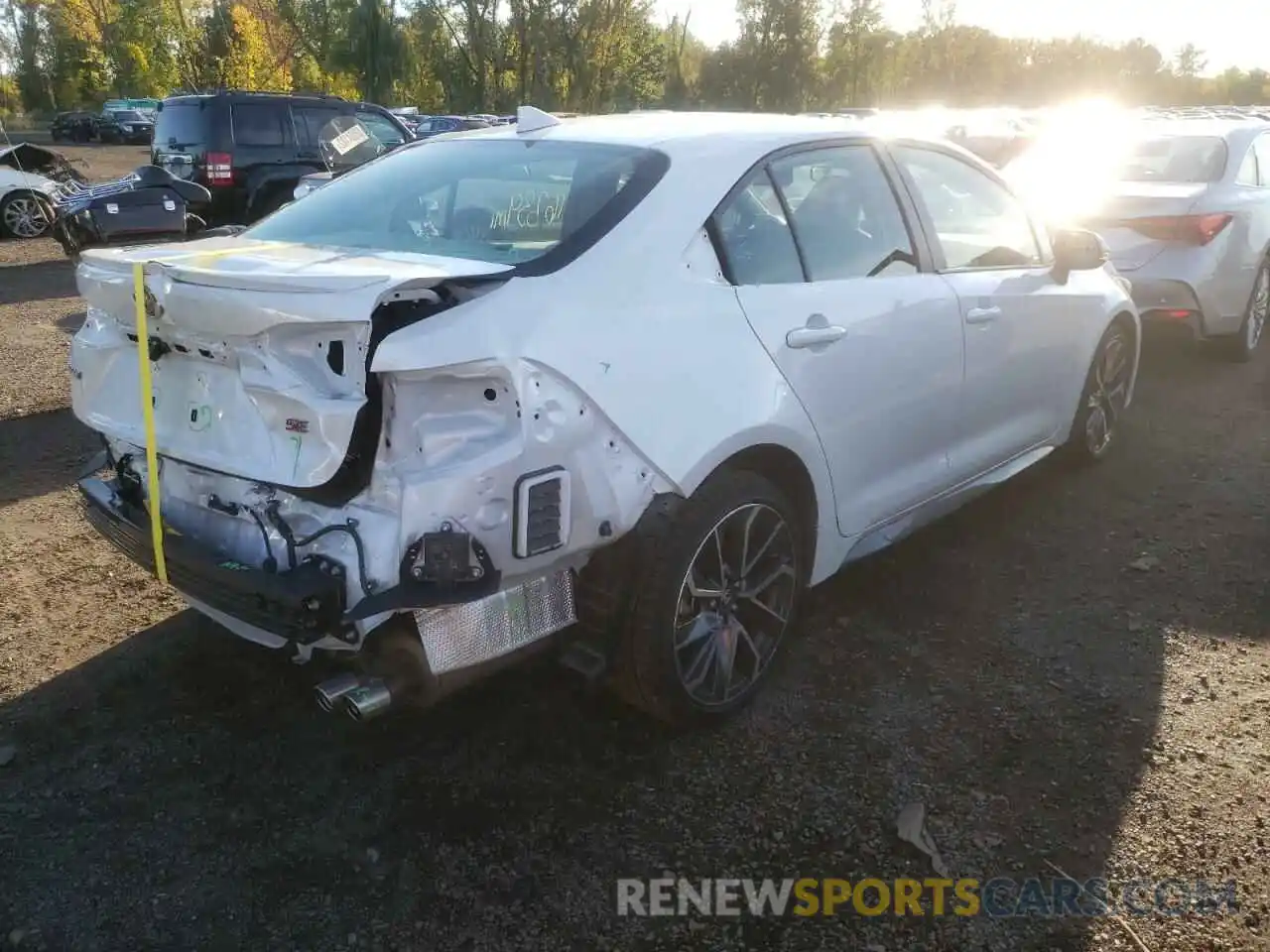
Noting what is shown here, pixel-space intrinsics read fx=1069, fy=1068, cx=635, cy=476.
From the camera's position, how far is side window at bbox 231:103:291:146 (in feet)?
39.0

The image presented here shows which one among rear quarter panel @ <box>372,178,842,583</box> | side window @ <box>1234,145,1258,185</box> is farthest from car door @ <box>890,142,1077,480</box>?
side window @ <box>1234,145,1258,185</box>

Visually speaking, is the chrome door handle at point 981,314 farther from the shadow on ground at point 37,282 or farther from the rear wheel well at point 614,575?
the shadow on ground at point 37,282

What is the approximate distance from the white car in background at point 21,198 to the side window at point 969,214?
44.7ft

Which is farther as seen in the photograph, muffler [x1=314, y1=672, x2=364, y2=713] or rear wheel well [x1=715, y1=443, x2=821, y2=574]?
rear wheel well [x1=715, y1=443, x2=821, y2=574]

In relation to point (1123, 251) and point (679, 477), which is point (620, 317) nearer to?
point (679, 477)

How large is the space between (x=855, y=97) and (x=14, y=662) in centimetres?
5486

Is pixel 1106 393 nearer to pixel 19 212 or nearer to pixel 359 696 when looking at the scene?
pixel 359 696

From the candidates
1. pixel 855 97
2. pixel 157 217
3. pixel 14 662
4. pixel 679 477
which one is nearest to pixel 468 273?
pixel 679 477

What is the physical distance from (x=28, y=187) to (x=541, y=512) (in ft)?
48.1

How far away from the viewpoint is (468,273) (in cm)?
255

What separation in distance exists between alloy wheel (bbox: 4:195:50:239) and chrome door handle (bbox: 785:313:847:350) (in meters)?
14.4

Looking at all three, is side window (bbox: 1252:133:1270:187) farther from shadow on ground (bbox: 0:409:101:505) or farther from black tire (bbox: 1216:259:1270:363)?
shadow on ground (bbox: 0:409:101:505)

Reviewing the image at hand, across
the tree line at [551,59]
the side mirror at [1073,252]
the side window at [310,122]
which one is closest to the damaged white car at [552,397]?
the side mirror at [1073,252]

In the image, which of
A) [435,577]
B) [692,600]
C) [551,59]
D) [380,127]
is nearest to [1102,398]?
[692,600]
